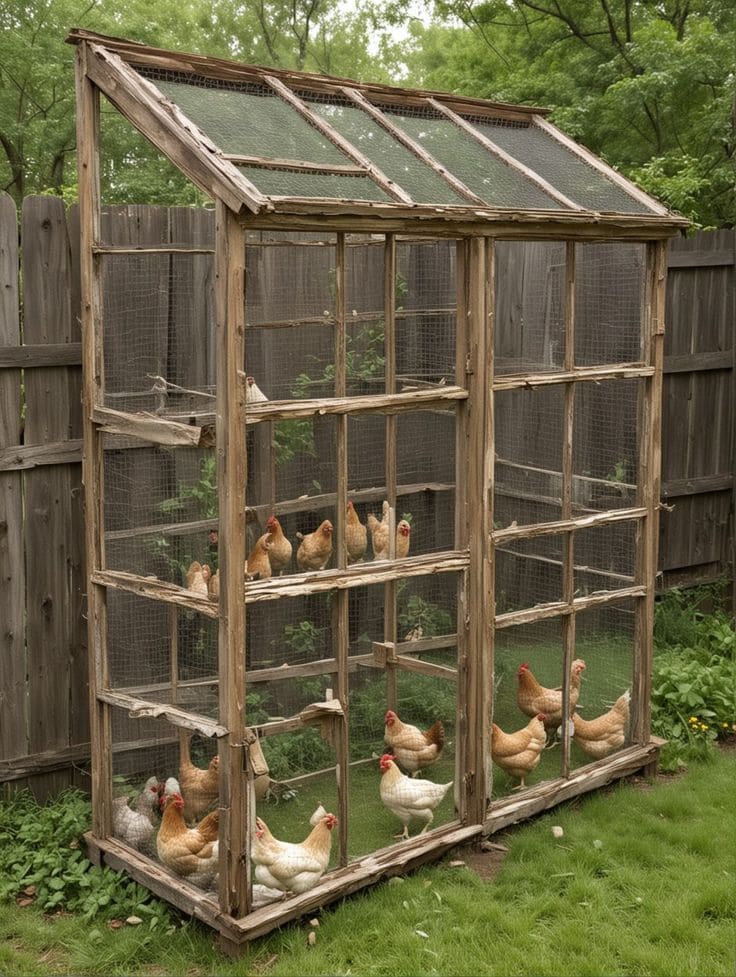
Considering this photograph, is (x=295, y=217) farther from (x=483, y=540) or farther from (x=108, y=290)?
(x=483, y=540)

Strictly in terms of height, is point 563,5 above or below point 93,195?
above

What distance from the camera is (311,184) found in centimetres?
405

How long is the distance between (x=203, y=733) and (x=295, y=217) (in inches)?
71.1

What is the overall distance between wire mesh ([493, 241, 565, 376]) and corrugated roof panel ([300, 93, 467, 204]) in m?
Answer: 0.85

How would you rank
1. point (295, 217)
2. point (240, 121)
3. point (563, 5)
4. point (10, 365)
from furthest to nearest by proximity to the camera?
point (563, 5) → point (10, 365) → point (240, 121) → point (295, 217)

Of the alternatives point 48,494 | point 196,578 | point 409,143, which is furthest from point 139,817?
point 409,143

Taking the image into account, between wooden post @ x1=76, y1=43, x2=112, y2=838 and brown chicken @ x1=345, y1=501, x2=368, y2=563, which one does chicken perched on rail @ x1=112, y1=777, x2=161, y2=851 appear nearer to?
wooden post @ x1=76, y1=43, x2=112, y2=838

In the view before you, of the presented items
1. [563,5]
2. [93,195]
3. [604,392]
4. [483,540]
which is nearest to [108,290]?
[93,195]

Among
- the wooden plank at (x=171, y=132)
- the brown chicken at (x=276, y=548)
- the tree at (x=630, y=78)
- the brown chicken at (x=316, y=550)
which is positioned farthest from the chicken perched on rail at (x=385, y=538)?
the tree at (x=630, y=78)

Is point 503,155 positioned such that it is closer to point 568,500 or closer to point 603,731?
point 568,500

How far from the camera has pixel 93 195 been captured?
4.35m

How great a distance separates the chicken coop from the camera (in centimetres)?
409

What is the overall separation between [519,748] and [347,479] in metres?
1.41

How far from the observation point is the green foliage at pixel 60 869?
4344 mm
